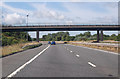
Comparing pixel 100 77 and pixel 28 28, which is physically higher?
pixel 28 28

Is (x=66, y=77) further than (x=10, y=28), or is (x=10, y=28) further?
(x=10, y=28)

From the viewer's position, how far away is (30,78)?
805cm

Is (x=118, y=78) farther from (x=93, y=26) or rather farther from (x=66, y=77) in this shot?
(x=93, y=26)

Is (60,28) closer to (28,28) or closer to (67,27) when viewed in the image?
(67,27)

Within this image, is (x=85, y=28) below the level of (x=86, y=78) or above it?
above

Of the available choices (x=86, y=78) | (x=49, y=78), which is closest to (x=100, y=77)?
(x=86, y=78)

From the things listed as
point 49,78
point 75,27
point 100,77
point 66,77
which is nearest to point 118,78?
point 100,77

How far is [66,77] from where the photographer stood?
8250 millimetres

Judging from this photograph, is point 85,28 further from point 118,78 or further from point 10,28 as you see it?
point 118,78

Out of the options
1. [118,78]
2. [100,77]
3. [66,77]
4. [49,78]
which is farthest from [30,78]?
[118,78]

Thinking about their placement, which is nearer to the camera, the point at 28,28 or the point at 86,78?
the point at 86,78

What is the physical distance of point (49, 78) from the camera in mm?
8031

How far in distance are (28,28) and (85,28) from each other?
22180mm

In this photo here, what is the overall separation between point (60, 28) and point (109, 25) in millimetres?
18851
